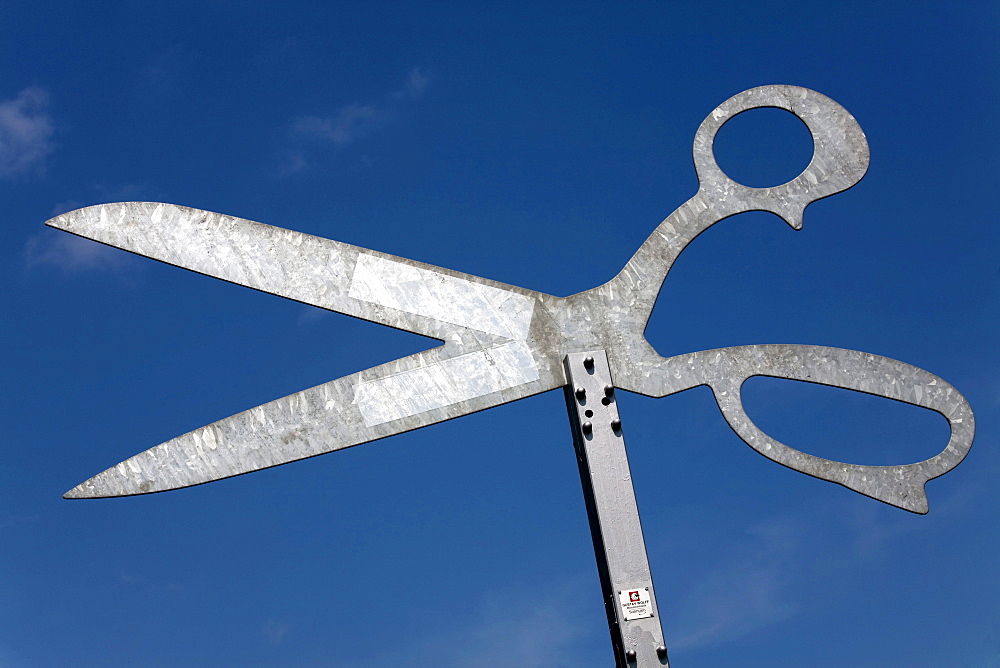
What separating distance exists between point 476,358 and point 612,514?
150 centimetres

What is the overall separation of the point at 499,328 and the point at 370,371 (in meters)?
1.01

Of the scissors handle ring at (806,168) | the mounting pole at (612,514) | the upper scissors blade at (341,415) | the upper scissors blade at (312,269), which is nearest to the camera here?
the mounting pole at (612,514)

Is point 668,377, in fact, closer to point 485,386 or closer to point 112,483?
point 485,386

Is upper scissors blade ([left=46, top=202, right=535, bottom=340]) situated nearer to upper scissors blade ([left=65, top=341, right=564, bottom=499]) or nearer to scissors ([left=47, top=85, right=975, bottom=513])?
scissors ([left=47, top=85, right=975, bottom=513])

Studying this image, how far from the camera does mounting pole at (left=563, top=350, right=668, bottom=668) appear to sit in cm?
661

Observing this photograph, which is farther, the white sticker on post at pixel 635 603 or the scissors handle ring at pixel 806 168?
the scissors handle ring at pixel 806 168

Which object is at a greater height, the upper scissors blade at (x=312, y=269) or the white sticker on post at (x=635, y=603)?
the upper scissors blade at (x=312, y=269)

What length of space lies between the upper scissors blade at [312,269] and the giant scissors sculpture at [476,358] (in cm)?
1

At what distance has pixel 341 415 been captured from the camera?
6.88 m

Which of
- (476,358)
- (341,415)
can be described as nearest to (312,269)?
(341,415)

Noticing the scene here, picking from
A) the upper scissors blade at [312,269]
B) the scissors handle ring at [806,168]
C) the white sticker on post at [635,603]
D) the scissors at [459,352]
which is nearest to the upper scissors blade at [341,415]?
the scissors at [459,352]

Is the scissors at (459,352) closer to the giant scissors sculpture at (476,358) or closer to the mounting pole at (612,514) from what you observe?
the giant scissors sculpture at (476,358)

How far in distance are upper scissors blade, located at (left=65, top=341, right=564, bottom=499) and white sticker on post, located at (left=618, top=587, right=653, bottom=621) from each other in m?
1.57

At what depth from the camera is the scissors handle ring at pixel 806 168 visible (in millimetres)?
7746
